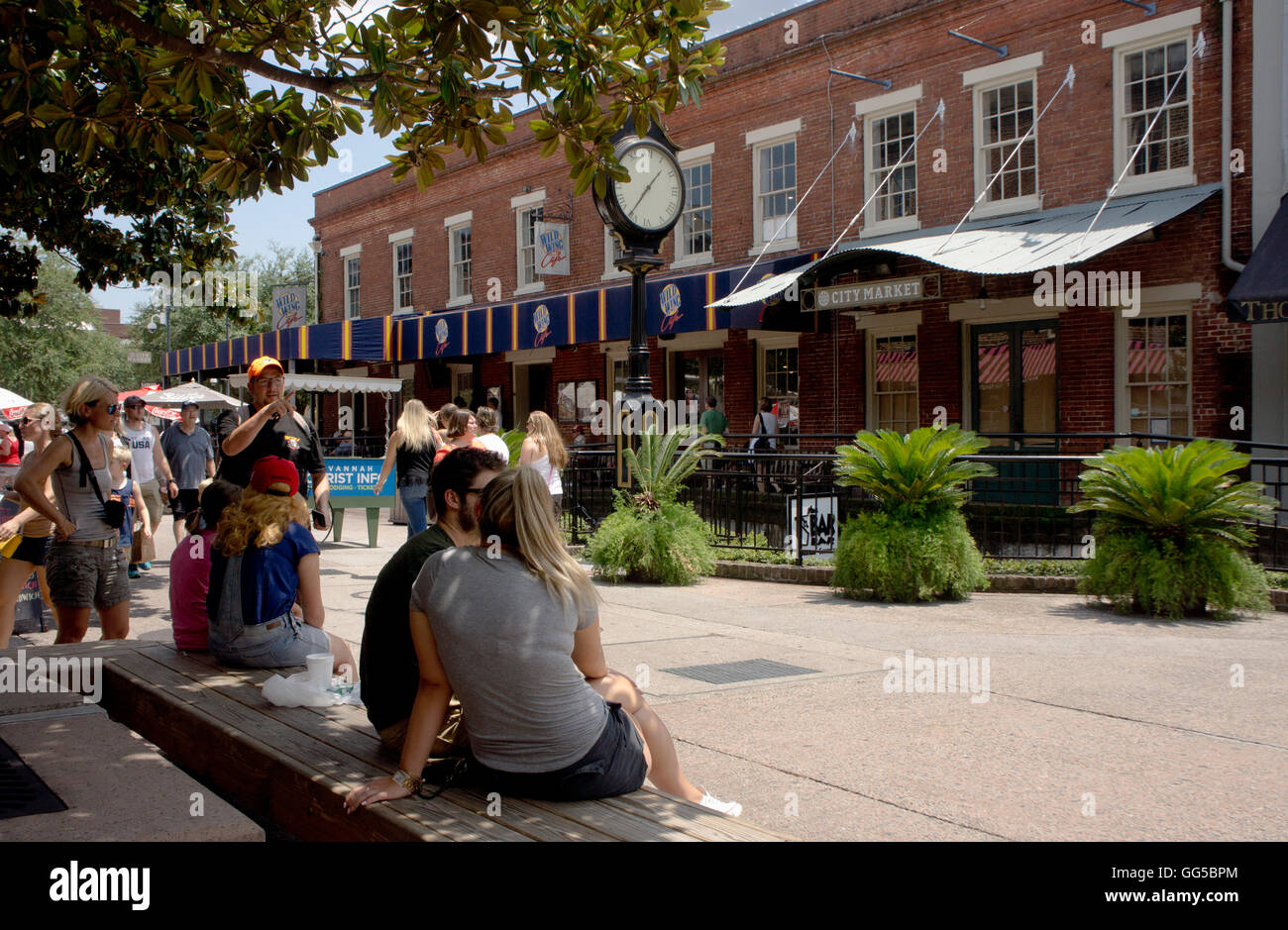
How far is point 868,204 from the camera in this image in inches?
720

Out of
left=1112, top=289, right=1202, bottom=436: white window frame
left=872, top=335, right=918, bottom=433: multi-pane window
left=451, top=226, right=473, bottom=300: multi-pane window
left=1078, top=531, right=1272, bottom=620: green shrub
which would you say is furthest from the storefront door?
left=451, top=226, right=473, bottom=300: multi-pane window

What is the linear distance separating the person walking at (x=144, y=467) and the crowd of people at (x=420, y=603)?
5599 mm

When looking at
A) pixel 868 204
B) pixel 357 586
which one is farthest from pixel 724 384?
pixel 357 586

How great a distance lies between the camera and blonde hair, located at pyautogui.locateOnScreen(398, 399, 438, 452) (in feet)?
35.0

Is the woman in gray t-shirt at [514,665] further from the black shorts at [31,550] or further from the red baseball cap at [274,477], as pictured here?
the black shorts at [31,550]

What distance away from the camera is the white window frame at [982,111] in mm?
16094

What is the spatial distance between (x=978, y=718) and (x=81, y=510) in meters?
5.11

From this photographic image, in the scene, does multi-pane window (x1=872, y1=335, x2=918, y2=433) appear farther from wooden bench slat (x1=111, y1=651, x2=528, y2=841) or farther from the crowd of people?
wooden bench slat (x1=111, y1=651, x2=528, y2=841)

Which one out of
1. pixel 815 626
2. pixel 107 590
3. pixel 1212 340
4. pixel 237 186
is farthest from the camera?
pixel 1212 340

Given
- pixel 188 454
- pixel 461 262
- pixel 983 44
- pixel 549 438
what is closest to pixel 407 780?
pixel 549 438

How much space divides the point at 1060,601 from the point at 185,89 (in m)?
8.25

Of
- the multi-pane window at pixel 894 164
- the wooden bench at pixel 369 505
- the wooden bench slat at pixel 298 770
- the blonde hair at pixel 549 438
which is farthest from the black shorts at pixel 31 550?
the multi-pane window at pixel 894 164

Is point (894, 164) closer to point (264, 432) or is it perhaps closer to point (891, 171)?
point (891, 171)

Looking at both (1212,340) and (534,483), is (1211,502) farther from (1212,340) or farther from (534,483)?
(534,483)
